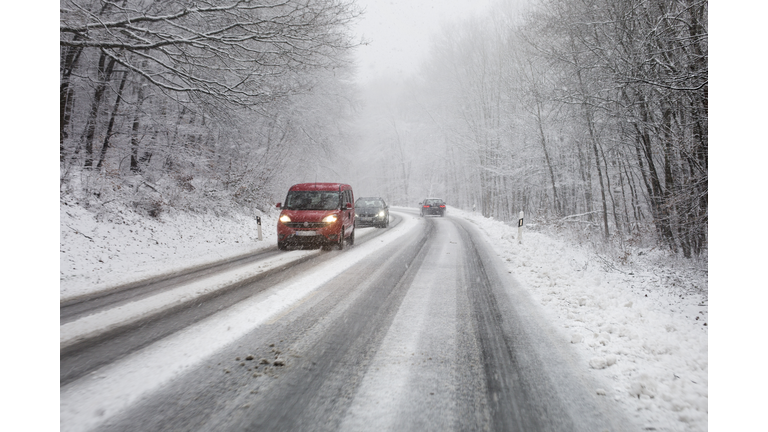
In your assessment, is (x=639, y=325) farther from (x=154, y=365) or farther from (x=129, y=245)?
(x=129, y=245)

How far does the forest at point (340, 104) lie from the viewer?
6.07m

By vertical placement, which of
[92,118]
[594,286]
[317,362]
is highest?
[92,118]

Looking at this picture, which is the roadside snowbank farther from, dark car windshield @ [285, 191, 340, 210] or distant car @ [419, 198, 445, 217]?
distant car @ [419, 198, 445, 217]

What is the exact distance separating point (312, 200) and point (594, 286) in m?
7.60

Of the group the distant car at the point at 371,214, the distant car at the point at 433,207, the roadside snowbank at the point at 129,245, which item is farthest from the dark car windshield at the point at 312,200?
the distant car at the point at 433,207

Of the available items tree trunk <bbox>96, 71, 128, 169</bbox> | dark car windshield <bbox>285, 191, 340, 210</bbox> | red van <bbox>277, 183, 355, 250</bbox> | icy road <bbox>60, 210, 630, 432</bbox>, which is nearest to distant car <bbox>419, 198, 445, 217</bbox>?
red van <bbox>277, 183, 355, 250</bbox>

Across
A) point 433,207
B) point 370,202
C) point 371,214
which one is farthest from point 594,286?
point 433,207

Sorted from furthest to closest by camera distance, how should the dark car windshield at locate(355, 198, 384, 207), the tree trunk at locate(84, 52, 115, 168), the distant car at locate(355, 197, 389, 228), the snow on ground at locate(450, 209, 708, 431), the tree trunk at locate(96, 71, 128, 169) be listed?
the dark car windshield at locate(355, 198, 384, 207) < the distant car at locate(355, 197, 389, 228) < the tree trunk at locate(96, 71, 128, 169) < the tree trunk at locate(84, 52, 115, 168) < the snow on ground at locate(450, 209, 708, 431)

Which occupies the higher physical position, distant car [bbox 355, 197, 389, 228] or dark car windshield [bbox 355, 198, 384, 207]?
dark car windshield [bbox 355, 198, 384, 207]

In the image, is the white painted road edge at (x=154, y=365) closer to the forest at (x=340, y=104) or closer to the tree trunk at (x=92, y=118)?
the forest at (x=340, y=104)

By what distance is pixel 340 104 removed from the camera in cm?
2080

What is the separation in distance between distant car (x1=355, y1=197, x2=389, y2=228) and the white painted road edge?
12.3m

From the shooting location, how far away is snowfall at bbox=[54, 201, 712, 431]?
2.49m

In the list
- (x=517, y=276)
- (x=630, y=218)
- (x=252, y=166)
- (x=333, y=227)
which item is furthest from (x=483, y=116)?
(x=517, y=276)
